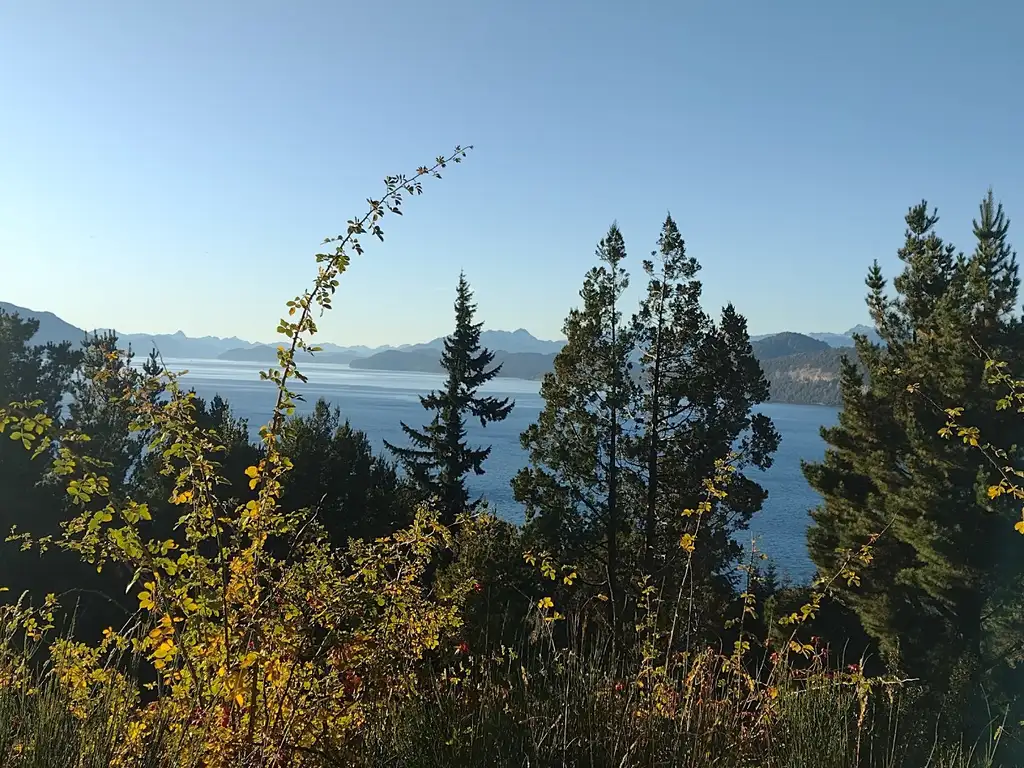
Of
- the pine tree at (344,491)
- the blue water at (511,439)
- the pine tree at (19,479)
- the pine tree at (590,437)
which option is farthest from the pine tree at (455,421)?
the pine tree at (19,479)

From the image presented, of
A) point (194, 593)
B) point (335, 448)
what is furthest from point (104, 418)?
point (194, 593)

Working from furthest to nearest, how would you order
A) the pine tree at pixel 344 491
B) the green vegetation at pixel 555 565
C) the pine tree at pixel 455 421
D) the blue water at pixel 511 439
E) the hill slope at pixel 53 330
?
the hill slope at pixel 53 330, the blue water at pixel 511 439, the pine tree at pixel 455 421, the pine tree at pixel 344 491, the green vegetation at pixel 555 565

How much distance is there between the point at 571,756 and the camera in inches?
91.7

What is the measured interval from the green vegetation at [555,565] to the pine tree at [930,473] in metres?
0.08

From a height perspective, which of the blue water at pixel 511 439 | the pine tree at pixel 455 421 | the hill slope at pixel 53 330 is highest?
the hill slope at pixel 53 330

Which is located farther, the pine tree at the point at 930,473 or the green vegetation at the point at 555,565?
the pine tree at the point at 930,473

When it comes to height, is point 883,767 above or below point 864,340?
below

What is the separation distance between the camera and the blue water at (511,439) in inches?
1127

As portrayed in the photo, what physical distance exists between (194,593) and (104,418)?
86.5ft

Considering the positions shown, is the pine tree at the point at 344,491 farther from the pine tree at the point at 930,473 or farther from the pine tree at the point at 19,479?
the pine tree at the point at 930,473

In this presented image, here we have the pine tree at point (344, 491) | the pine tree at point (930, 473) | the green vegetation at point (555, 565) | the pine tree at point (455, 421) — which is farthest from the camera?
the pine tree at point (455, 421)

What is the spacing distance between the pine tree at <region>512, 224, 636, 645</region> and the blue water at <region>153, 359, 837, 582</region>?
154 inches

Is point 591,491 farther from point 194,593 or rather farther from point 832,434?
point 194,593

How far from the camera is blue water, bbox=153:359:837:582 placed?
28.6 meters
